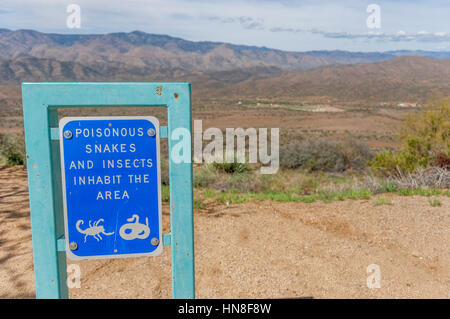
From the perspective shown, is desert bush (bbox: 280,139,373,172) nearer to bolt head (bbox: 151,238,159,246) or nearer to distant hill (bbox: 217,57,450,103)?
bolt head (bbox: 151,238,159,246)

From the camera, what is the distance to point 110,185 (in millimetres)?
2291

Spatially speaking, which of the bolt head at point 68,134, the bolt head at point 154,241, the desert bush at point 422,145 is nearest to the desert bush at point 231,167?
the desert bush at point 422,145

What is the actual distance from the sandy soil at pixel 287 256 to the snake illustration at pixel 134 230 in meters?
1.47

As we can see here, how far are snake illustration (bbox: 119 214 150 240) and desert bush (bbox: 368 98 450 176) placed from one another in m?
6.26

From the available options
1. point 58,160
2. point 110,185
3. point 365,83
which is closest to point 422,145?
point 110,185

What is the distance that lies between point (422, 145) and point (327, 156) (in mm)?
3547

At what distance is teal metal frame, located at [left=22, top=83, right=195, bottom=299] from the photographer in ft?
7.22

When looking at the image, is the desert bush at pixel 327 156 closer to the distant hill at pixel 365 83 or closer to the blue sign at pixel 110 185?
the blue sign at pixel 110 185

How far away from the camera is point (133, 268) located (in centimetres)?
413

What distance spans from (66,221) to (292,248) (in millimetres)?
2825

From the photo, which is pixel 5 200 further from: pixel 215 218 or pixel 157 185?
pixel 157 185

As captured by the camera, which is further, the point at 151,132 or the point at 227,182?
the point at 227,182

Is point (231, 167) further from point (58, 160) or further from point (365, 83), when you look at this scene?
point (365, 83)
